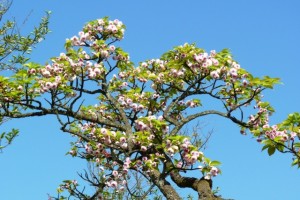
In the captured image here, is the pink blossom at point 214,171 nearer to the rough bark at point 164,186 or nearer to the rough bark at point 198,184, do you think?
the rough bark at point 198,184

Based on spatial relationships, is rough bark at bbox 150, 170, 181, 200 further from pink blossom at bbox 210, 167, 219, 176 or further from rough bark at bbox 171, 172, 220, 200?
pink blossom at bbox 210, 167, 219, 176

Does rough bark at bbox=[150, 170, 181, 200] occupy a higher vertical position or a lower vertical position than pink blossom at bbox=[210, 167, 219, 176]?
higher

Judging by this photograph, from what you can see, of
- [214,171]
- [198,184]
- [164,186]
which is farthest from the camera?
[198,184]

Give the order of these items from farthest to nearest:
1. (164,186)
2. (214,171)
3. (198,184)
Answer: (198,184) → (164,186) → (214,171)

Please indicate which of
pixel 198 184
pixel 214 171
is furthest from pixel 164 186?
pixel 214 171

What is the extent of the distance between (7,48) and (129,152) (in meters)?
4.38

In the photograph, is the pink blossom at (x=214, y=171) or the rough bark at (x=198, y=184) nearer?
the pink blossom at (x=214, y=171)

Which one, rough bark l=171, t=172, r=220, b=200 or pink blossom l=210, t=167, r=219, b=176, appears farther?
rough bark l=171, t=172, r=220, b=200

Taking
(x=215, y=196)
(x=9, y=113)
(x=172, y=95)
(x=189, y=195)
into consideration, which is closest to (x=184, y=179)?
(x=215, y=196)

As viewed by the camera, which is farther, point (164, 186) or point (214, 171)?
point (164, 186)

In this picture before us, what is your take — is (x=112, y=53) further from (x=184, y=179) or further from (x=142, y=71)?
(x=184, y=179)

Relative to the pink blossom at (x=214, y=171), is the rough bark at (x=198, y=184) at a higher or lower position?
higher

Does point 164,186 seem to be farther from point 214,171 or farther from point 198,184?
point 214,171

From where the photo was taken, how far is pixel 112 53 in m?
11.7
